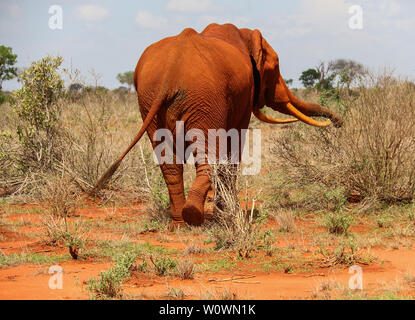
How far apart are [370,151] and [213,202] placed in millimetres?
3490

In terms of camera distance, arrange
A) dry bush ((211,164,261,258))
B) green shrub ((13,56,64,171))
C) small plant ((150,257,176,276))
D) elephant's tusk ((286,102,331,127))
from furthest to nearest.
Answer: green shrub ((13,56,64,171)), elephant's tusk ((286,102,331,127)), dry bush ((211,164,261,258)), small plant ((150,257,176,276))

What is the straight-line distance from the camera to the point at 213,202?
24.7 ft

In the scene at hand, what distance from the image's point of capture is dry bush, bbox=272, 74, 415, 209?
971cm

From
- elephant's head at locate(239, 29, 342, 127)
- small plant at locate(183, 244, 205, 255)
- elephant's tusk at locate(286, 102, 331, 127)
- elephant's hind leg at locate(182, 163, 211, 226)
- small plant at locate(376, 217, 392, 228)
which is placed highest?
elephant's head at locate(239, 29, 342, 127)

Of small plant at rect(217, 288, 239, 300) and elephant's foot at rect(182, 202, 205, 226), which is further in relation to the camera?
elephant's foot at rect(182, 202, 205, 226)

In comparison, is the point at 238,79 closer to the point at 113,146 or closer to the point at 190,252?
the point at 190,252

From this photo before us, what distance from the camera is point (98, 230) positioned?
359 inches

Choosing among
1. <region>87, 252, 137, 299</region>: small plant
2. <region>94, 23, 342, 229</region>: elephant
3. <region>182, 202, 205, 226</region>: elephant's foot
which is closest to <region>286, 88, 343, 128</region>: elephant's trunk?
<region>94, 23, 342, 229</region>: elephant

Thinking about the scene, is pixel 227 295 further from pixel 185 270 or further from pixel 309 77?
pixel 309 77

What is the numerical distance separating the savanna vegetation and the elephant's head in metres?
0.29
